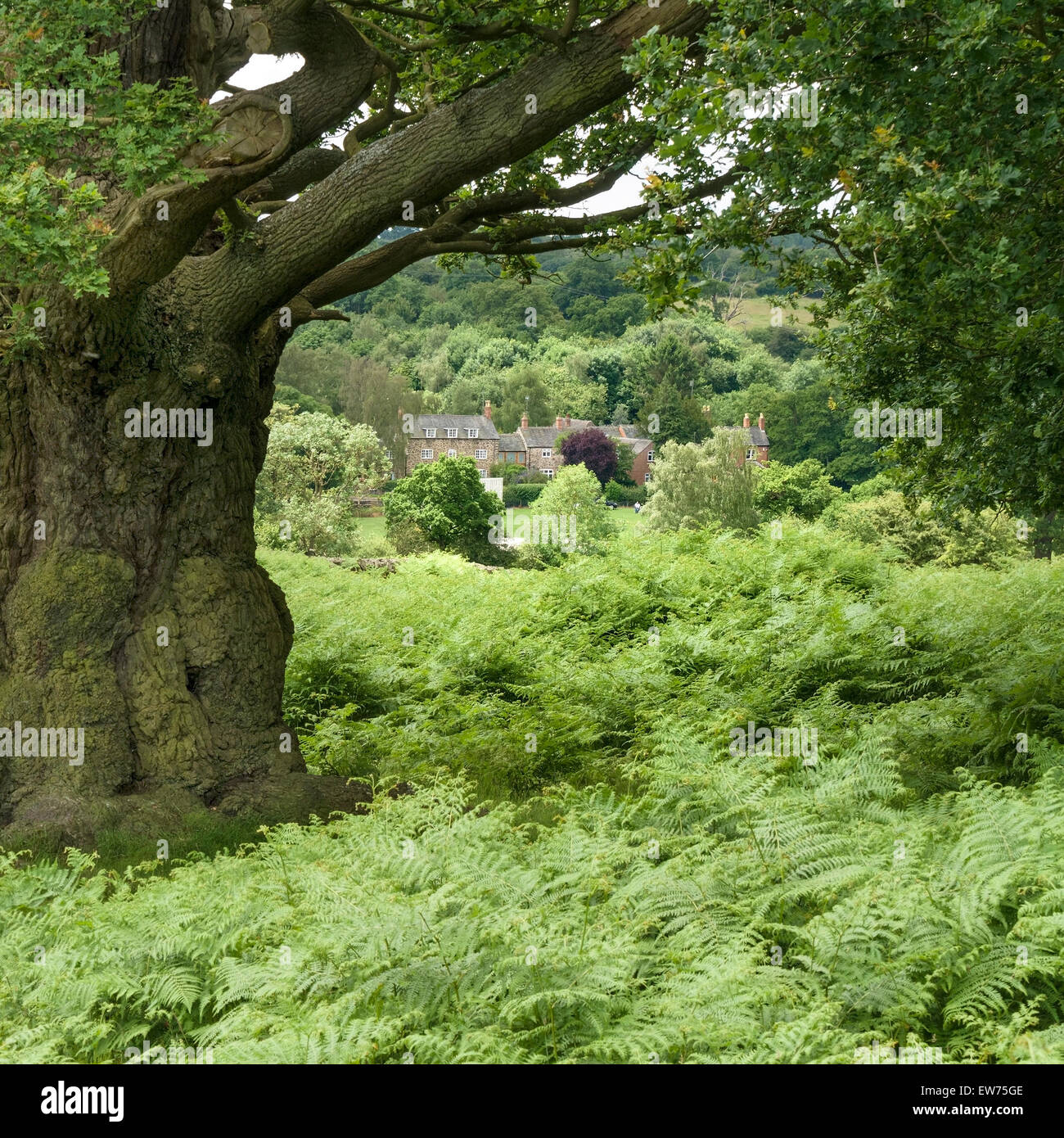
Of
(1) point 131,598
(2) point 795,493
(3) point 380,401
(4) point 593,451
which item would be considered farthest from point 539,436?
(1) point 131,598

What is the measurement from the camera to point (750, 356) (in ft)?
327

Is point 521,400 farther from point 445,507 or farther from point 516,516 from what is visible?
point 445,507

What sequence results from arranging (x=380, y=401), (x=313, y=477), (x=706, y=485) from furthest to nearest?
1. (x=380, y=401)
2. (x=706, y=485)
3. (x=313, y=477)

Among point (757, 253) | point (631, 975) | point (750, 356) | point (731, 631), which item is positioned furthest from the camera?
point (750, 356)

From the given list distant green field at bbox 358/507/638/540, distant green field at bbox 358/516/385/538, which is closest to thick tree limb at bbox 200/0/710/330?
distant green field at bbox 358/507/638/540

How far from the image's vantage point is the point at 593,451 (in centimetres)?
7925

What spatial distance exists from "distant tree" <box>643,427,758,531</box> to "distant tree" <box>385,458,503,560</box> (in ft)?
27.5

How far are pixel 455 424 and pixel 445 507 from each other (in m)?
32.0

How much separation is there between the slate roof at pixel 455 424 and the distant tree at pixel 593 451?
612cm

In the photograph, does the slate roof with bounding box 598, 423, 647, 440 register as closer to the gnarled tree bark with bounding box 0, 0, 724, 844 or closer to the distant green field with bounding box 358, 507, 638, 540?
the distant green field with bounding box 358, 507, 638, 540

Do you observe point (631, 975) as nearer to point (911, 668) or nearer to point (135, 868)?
point (135, 868)

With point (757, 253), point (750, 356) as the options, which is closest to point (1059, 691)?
point (757, 253)

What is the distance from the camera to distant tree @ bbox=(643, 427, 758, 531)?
48.3m
